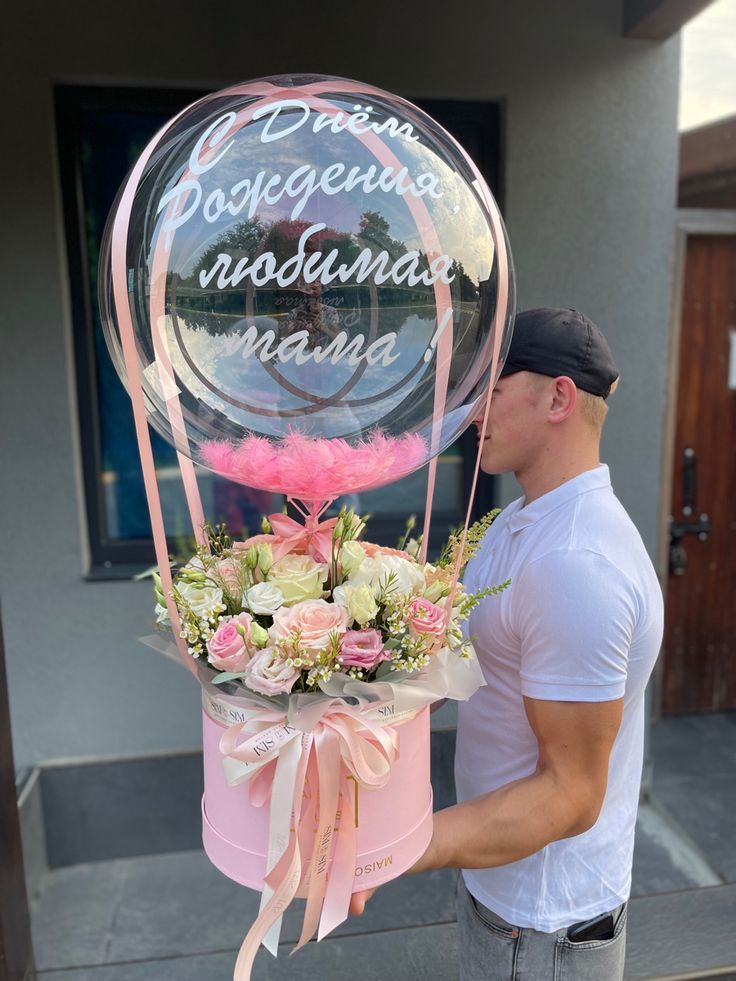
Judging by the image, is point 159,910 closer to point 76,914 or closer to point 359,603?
point 76,914

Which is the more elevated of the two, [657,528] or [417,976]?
[657,528]

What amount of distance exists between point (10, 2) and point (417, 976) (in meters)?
3.39

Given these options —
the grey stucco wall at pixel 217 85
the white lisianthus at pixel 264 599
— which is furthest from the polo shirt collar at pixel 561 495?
the grey stucco wall at pixel 217 85

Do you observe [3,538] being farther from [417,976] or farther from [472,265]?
[472,265]

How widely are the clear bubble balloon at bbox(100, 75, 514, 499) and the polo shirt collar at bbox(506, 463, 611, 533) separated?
375 millimetres

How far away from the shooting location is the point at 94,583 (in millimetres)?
2932

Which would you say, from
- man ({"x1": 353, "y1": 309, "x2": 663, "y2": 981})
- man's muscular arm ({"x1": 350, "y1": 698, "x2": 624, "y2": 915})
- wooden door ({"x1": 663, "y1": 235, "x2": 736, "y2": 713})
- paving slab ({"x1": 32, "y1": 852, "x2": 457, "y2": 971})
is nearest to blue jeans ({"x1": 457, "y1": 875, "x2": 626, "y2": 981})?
man ({"x1": 353, "y1": 309, "x2": 663, "y2": 981})

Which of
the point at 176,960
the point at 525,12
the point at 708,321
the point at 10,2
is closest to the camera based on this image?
the point at 176,960

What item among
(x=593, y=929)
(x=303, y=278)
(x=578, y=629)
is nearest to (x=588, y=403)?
(x=578, y=629)

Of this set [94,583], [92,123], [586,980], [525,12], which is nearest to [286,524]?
[586,980]

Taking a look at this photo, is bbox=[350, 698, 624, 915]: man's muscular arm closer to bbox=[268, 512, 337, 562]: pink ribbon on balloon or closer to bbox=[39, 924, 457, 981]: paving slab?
bbox=[268, 512, 337, 562]: pink ribbon on balloon

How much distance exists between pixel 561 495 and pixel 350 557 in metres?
0.50

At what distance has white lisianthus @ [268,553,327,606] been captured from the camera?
0.92 meters

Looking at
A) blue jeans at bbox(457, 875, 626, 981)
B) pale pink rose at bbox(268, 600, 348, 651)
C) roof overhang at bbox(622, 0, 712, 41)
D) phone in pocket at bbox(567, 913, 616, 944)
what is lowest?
blue jeans at bbox(457, 875, 626, 981)
